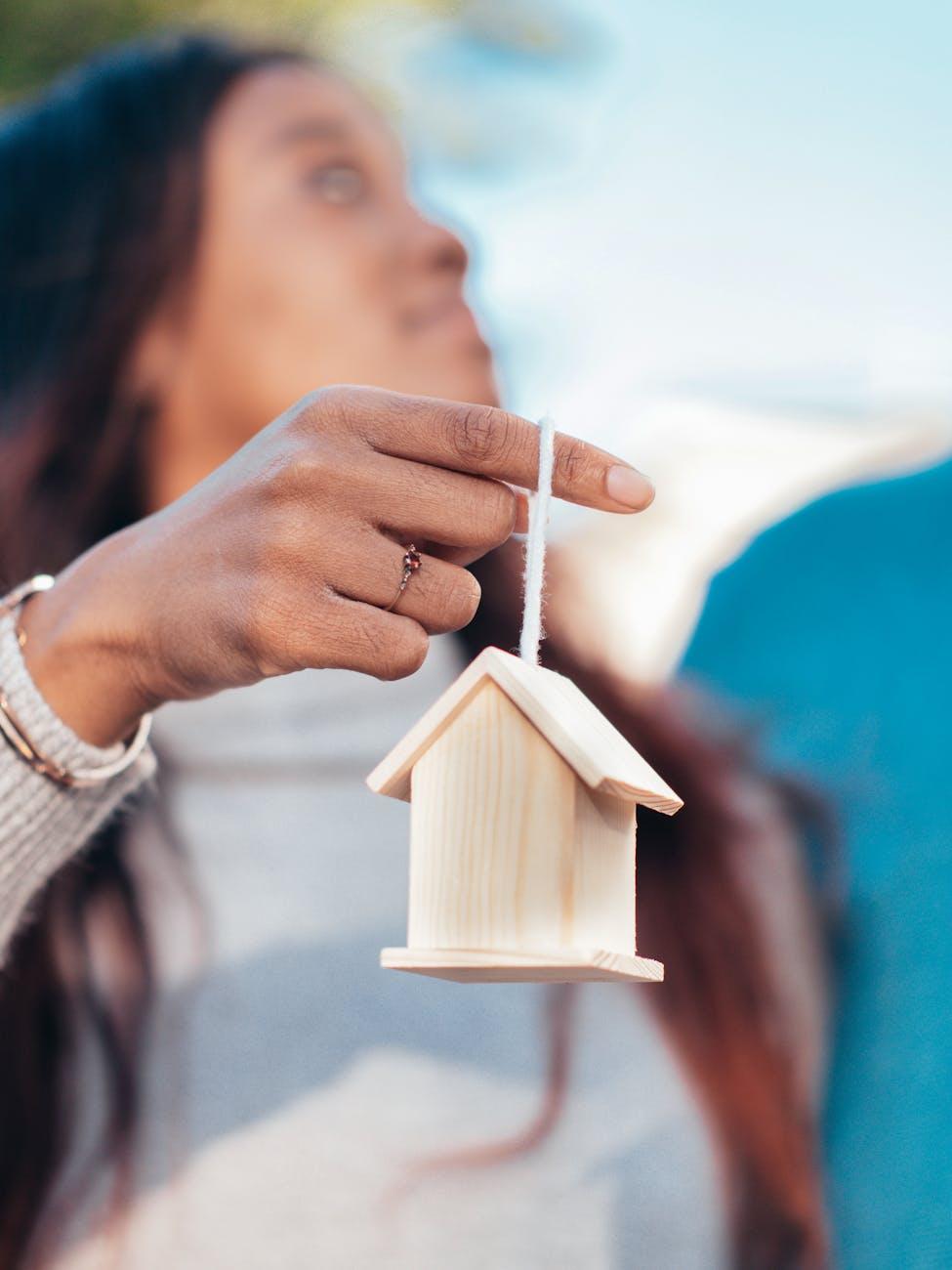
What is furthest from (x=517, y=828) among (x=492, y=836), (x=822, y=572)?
(x=822, y=572)

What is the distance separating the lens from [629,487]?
2.17 feet

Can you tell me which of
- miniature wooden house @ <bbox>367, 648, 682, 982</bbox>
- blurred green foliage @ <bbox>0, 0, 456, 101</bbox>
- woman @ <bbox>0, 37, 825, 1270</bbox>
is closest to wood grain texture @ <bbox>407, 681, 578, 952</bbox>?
miniature wooden house @ <bbox>367, 648, 682, 982</bbox>

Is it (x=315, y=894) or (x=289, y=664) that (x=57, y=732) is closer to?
(x=289, y=664)

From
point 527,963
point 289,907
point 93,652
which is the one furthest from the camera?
point 289,907

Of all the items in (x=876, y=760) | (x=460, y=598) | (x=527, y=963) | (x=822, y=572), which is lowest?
(x=527, y=963)

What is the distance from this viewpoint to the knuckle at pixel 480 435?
649mm

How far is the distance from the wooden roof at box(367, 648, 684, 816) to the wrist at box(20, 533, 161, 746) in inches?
7.1

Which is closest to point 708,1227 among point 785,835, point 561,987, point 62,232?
point 561,987

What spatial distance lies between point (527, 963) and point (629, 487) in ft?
0.85

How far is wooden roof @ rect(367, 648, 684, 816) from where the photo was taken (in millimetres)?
614

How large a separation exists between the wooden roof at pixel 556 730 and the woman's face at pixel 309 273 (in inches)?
31.4

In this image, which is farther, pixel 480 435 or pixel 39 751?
pixel 39 751

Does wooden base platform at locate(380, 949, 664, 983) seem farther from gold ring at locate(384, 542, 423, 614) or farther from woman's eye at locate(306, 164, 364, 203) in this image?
woman's eye at locate(306, 164, 364, 203)

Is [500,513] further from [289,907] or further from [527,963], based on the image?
[289,907]
